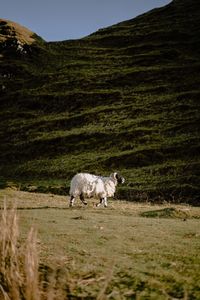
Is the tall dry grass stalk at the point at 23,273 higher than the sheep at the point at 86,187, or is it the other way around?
the tall dry grass stalk at the point at 23,273

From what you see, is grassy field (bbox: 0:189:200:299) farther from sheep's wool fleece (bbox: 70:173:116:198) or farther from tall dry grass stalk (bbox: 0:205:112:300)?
sheep's wool fleece (bbox: 70:173:116:198)

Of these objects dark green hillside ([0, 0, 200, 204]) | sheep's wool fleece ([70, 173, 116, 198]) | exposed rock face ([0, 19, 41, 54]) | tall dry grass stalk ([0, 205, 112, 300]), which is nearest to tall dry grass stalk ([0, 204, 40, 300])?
tall dry grass stalk ([0, 205, 112, 300])

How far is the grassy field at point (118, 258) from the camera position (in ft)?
25.7

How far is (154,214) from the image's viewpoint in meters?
21.8

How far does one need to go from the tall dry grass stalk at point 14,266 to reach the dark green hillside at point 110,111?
34275 millimetres

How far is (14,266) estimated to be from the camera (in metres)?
7.05

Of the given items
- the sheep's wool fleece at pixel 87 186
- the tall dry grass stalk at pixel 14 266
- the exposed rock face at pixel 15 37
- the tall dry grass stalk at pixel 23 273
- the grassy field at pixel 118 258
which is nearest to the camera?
the tall dry grass stalk at pixel 14 266

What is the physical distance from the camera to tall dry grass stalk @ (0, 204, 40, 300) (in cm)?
611

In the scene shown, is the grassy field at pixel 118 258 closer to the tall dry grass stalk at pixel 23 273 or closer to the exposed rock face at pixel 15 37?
the tall dry grass stalk at pixel 23 273

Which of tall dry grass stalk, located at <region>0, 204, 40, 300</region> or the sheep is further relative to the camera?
the sheep

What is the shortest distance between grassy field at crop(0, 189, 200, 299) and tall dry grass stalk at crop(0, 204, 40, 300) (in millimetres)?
326

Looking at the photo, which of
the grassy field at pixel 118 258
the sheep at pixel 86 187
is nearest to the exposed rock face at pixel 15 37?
the sheep at pixel 86 187

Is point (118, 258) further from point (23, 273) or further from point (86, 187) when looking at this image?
point (86, 187)

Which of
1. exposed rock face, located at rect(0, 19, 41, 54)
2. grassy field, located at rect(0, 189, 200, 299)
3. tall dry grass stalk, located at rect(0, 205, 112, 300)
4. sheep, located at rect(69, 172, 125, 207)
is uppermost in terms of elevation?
exposed rock face, located at rect(0, 19, 41, 54)
